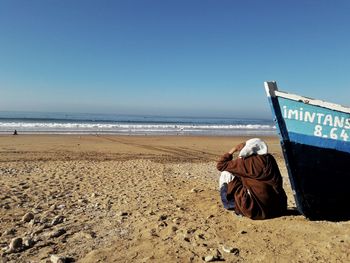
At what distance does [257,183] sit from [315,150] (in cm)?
97

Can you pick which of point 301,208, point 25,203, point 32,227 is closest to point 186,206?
point 301,208

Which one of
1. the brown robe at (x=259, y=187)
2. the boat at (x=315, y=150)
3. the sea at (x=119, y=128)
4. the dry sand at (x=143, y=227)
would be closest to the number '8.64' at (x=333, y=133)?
the boat at (x=315, y=150)

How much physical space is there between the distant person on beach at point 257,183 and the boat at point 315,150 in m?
0.28

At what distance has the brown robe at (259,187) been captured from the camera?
5254 millimetres

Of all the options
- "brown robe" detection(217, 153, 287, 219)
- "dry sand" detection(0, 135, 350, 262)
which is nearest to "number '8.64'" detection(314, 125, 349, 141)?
"brown robe" detection(217, 153, 287, 219)

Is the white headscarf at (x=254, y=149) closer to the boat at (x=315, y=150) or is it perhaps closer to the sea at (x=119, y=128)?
the boat at (x=315, y=150)

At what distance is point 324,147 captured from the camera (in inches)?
203

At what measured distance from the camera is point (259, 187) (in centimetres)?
525

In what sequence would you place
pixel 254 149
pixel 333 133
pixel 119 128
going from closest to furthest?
pixel 333 133 < pixel 254 149 < pixel 119 128

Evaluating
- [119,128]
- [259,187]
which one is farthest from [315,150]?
[119,128]

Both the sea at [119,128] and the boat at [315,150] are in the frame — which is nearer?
the boat at [315,150]

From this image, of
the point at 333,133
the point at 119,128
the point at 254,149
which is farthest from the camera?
the point at 119,128

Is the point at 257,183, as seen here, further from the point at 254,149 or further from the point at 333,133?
the point at 333,133

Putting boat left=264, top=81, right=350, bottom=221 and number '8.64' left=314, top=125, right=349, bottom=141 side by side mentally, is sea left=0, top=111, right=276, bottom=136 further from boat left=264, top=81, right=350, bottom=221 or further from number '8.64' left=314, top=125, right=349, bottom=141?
number '8.64' left=314, top=125, right=349, bottom=141
